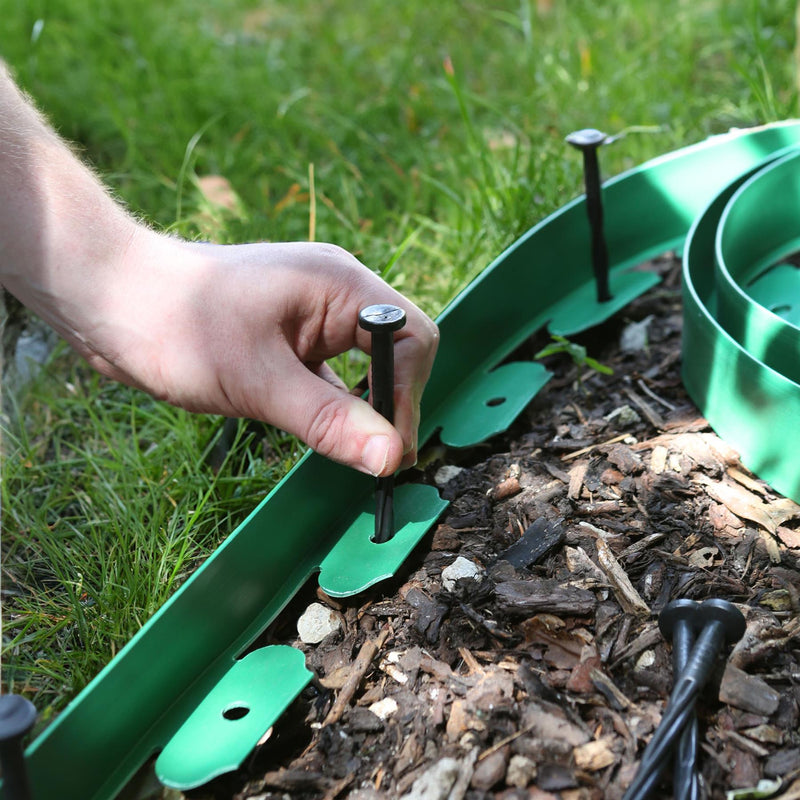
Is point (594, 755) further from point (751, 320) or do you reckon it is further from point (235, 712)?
point (751, 320)

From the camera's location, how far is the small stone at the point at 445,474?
189cm

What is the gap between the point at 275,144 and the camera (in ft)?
10.4

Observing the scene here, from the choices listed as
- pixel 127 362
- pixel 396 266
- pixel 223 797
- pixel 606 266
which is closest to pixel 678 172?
pixel 606 266

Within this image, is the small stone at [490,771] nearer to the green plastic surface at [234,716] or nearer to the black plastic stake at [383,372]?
the green plastic surface at [234,716]

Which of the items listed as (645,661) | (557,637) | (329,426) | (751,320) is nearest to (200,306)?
(329,426)

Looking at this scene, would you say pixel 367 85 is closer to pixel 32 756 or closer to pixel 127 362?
pixel 127 362

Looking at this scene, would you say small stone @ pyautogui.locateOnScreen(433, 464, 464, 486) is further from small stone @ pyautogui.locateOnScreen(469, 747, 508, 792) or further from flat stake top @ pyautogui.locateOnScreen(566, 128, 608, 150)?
flat stake top @ pyautogui.locateOnScreen(566, 128, 608, 150)

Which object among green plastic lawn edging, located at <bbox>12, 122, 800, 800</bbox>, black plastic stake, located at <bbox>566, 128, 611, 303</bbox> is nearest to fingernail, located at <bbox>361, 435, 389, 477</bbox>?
green plastic lawn edging, located at <bbox>12, 122, 800, 800</bbox>

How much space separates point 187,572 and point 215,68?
260 cm

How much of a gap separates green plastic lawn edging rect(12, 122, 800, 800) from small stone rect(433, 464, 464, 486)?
0.07 meters

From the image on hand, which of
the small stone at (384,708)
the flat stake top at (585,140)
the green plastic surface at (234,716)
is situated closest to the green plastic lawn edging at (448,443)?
the green plastic surface at (234,716)

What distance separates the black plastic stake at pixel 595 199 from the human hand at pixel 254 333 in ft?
2.60

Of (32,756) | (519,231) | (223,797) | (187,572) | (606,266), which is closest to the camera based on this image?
(32,756)

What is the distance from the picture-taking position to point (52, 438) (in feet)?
7.44
